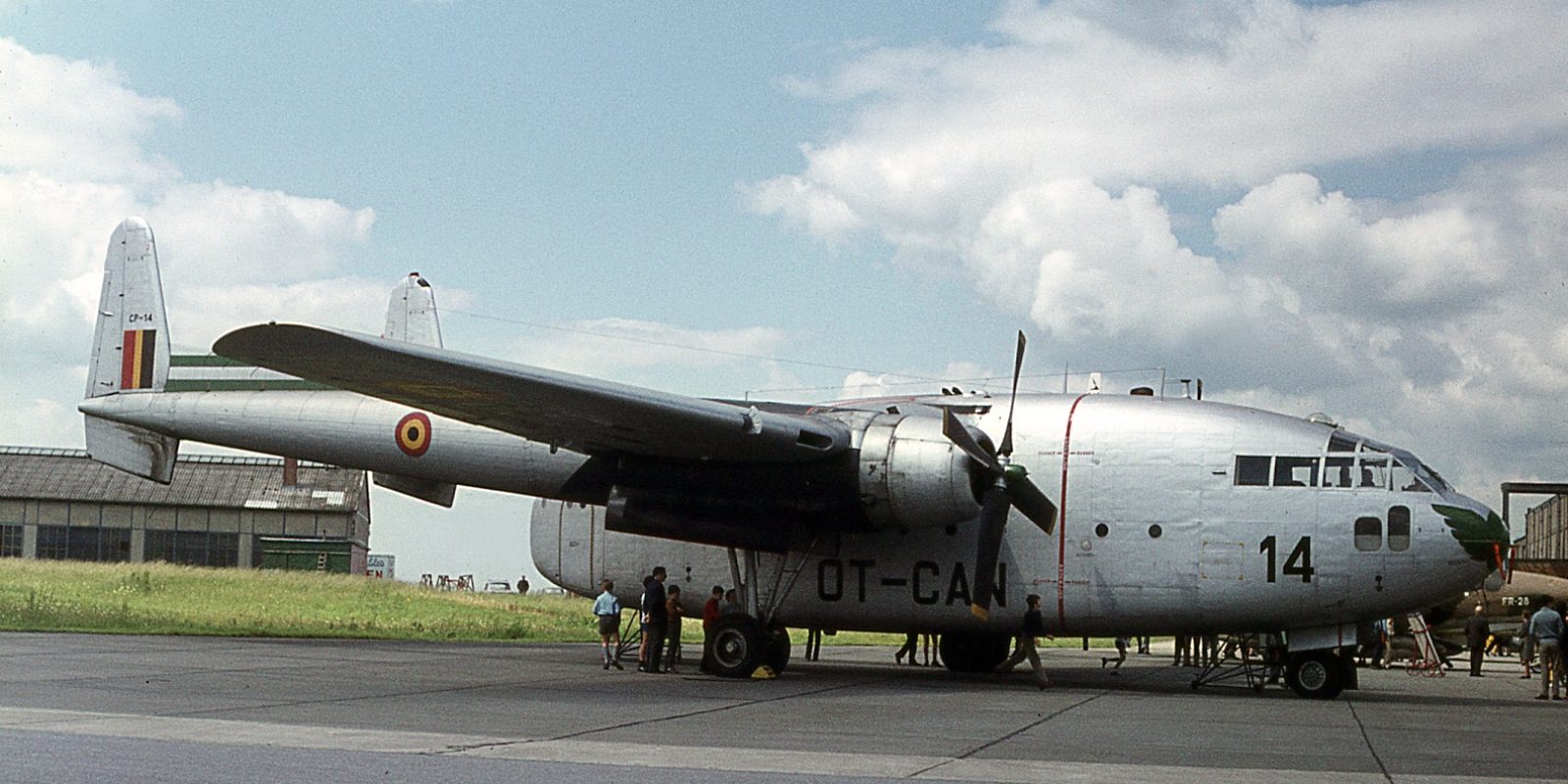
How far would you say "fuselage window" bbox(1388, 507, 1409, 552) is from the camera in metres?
19.0

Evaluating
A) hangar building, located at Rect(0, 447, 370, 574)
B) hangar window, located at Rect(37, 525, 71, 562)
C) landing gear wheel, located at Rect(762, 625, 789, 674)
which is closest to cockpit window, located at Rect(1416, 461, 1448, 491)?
landing gear wheel, located at Rect(762, 625, 789, 674)

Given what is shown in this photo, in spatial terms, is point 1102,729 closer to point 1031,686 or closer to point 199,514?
point 1031,686

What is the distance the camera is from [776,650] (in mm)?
21453

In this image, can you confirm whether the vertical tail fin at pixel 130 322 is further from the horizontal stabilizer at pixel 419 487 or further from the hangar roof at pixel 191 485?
the hangar roof at pixel 191 485

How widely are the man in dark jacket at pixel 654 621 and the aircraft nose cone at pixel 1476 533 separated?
10879 mm

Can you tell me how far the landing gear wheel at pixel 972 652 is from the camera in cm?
2488

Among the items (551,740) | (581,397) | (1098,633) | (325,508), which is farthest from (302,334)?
(325,508)

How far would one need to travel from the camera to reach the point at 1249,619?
19797 mm

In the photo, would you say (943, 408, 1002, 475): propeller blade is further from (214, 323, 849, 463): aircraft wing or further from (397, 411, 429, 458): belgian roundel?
(397, 411, 429, 458): belgian roundel

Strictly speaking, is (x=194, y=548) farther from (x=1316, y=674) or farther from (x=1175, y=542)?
(x=1316, y=674)

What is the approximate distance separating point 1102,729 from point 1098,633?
655 centimetres

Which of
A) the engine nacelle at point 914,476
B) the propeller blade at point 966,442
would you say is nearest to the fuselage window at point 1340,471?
the propeller blade at point 966,442

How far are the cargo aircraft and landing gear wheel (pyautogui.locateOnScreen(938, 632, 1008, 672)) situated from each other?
3464 millimetres

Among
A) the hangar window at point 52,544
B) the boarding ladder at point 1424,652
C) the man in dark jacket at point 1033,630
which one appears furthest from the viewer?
the hangar window at point 52,544
